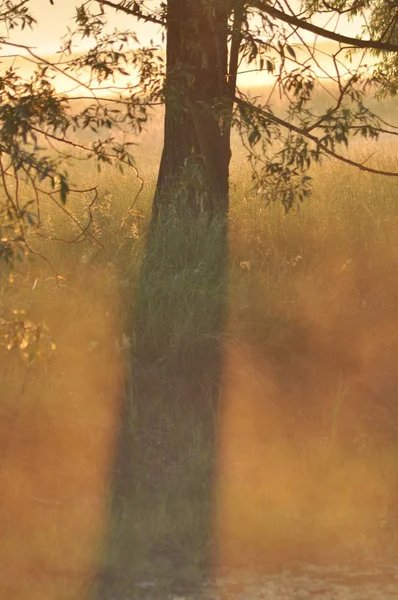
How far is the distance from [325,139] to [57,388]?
8.43 ft

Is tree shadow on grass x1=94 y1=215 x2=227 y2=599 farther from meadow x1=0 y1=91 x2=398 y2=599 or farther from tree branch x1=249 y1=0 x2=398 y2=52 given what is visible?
tree branch x1=249 y1=0 x2=398 y2=52

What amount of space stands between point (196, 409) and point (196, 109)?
3059 mm

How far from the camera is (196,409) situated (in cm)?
646

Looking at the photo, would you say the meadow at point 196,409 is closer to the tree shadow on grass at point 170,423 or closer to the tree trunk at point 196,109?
the tree shadow on grass at point 170,423

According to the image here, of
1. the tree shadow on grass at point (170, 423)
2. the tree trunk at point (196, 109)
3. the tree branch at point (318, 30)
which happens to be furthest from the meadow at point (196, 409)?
the tree branch at point (318, 30)

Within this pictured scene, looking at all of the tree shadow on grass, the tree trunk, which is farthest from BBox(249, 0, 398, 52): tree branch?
the tree shadow on grass

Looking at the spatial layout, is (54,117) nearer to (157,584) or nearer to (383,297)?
(157,584)

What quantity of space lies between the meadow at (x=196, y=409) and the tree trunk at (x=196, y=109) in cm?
58

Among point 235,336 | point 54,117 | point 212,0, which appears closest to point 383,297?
point 235,336

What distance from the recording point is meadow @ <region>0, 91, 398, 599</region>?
17.7 ft

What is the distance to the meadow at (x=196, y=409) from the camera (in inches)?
212

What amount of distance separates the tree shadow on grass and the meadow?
1 centimetres

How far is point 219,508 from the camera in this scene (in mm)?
5707

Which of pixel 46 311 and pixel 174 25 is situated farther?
pixel 174 25
